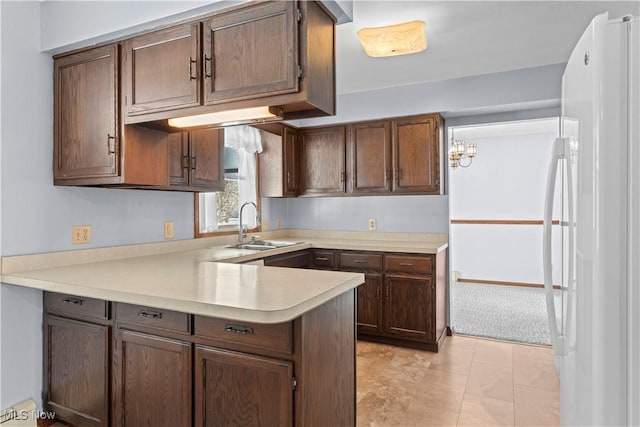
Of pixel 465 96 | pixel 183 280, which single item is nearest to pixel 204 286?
pixel 183 280

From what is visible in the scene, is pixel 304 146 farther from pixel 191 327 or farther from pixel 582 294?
pixel 582 294

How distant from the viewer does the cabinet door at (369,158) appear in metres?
3.91

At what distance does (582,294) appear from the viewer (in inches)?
42.8

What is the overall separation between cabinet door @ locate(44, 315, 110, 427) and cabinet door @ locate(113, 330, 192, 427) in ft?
0.33

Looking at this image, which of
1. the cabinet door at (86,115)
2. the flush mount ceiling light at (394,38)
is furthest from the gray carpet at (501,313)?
the cabinet door at (86,115)

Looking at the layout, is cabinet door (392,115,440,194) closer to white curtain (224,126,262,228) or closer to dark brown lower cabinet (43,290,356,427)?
white curtain (224,126,262,228)

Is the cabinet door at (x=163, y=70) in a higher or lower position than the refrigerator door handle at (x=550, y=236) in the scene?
higher

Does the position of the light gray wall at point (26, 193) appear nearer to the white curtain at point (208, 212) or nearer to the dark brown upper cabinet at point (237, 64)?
the dark brown upper cabinet at point (237, 64)

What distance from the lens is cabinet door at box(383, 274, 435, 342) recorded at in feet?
11.4

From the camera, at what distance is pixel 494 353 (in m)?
3.38

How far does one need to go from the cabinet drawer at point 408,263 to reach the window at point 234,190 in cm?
152

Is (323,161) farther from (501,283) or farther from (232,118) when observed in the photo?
(501,283)

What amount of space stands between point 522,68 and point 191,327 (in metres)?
3.42

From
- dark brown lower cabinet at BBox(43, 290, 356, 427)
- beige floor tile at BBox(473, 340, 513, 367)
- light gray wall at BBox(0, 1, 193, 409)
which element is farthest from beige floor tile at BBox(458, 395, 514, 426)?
light gray wall at BBox(0, 1, 193, 409)
